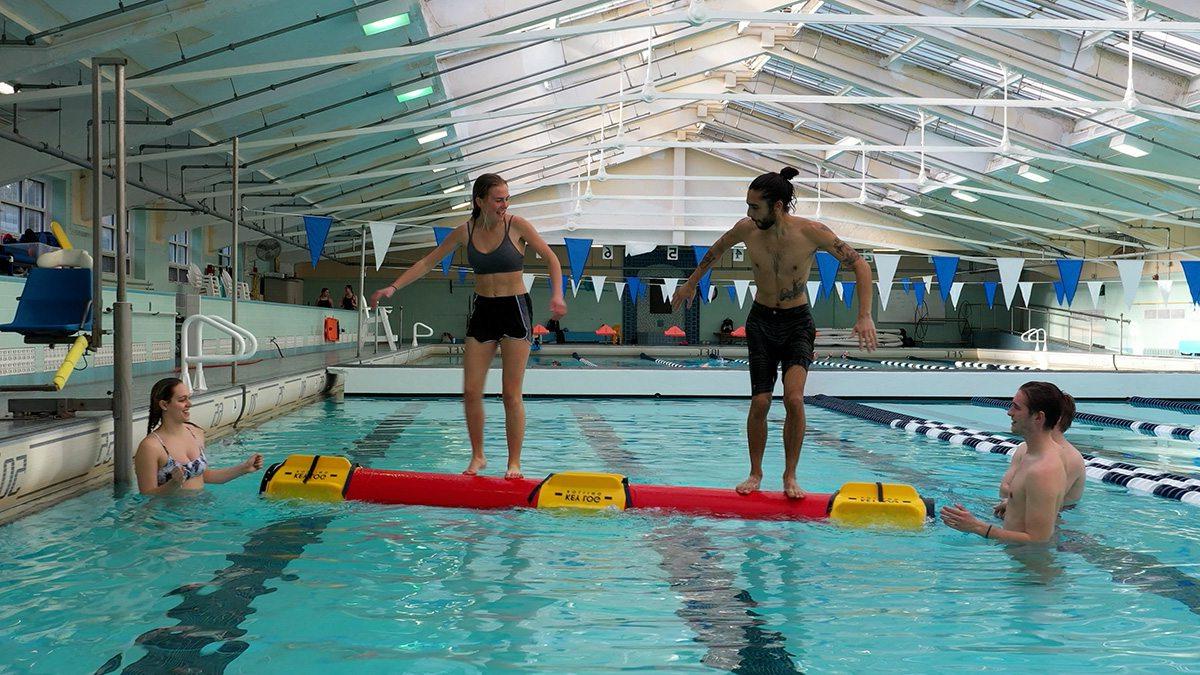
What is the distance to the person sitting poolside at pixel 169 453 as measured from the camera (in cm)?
461

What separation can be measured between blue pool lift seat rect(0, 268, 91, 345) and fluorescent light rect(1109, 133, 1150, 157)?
1733cm

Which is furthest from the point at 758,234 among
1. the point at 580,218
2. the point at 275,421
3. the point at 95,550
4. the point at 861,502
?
the point at 580,218

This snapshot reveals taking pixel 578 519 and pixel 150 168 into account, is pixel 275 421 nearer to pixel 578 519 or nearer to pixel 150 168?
pixel 578 519

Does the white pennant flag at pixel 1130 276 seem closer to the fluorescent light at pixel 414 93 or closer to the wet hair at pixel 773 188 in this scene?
the fluorescent light at pixel 414 93

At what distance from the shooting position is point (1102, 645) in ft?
9.09

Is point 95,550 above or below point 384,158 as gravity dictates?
below

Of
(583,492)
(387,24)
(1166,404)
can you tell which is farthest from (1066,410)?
(387,24)

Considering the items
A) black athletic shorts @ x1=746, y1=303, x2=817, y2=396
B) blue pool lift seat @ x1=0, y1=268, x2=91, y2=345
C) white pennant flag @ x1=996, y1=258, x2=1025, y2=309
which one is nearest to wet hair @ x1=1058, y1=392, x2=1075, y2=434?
black athletic shorts @ x1=746, y1=303, x2=817, y2=396

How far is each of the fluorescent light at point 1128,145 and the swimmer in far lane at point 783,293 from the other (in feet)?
53.3

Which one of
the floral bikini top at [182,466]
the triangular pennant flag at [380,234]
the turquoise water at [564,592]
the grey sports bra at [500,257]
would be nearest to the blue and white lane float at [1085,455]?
the turquoise water at [564,592]

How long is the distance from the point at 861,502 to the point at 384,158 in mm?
17495

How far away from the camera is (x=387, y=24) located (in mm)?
12367

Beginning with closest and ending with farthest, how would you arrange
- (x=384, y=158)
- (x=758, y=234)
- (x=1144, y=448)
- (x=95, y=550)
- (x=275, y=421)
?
1. (x=95, y=550)
2. (x=758, y=234)
3. (x=1144, y=448)
4. (x=275, y=421)
5. (x=384, y=158)

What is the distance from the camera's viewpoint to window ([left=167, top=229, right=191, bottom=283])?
2044cm
